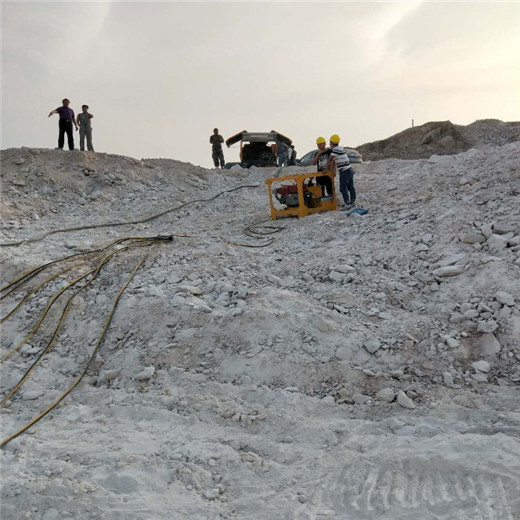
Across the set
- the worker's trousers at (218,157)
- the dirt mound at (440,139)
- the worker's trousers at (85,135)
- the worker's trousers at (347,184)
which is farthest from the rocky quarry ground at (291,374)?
the dirt mound at (440,139)

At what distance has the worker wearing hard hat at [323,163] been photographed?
29.6 feet

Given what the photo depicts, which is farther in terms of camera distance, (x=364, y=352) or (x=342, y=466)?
(x=364, y=352)

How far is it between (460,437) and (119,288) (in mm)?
4015

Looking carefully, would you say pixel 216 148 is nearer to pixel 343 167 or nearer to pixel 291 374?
pixel 343 167

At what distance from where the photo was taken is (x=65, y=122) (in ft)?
38.0

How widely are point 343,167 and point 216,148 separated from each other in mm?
6921

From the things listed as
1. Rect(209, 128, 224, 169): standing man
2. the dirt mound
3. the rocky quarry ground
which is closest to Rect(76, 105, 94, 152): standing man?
Rect(209, 128, 224, 169): standing man

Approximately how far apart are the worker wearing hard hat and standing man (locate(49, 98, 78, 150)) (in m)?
6.02

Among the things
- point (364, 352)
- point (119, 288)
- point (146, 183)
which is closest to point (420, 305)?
point (364, 352)

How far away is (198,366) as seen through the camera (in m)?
4.66

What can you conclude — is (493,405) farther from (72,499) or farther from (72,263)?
(72,263)

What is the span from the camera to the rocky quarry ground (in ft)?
10.4

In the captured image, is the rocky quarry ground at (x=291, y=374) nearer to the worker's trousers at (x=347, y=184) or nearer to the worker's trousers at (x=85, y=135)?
the worker's trousers at (x=347, y=184)

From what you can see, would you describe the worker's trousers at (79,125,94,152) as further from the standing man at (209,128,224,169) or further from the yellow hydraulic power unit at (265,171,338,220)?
the yellow hydraulic power unit at (265,171,338,220)
